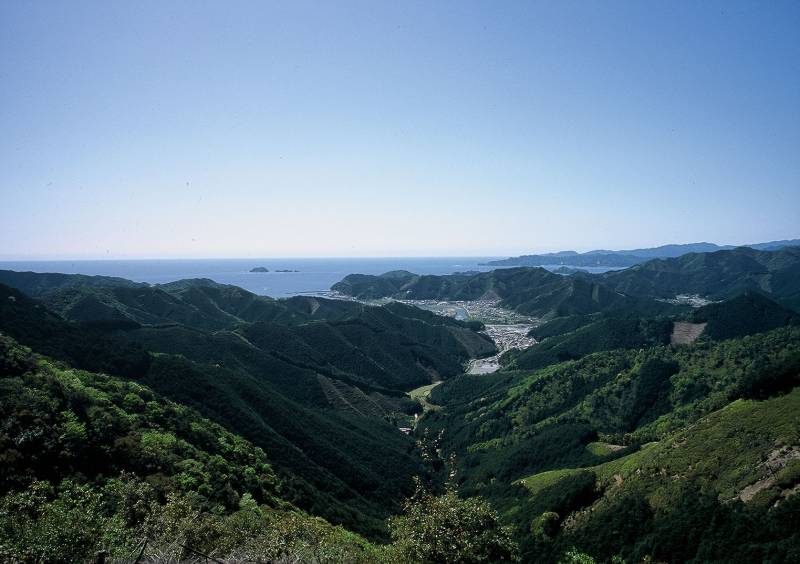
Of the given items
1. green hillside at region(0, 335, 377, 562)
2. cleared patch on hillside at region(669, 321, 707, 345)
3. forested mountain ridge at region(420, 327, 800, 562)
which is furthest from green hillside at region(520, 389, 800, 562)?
cleared patch on hillside at region(669, 321, 707, 345)

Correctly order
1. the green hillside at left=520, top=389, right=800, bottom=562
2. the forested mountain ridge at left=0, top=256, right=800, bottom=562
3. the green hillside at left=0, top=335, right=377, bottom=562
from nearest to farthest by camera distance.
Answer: the green hillside at left=0, top=335, right=377, bottom=562
the forested mountain ridge at left=0, top=256, right=800, bottom=562
the green hillside at left=520, top=389, right=800, bottom=562

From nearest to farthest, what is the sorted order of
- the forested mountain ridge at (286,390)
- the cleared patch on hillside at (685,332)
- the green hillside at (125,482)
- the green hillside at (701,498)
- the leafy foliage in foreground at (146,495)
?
1. the green hillside at (125,482)
2. the leafy foliage in foreground at (146,495)
3. the green hillside at (701,498)
4. the forested mountain ridge at (286,390)
5. the cleared patch on hillside at (685,332)

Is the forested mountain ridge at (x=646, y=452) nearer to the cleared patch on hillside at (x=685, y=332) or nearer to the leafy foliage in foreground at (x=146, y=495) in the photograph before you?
the leafy foliage in foreground at (x=146, y=495)

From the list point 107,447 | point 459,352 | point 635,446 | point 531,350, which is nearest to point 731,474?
point 635,446

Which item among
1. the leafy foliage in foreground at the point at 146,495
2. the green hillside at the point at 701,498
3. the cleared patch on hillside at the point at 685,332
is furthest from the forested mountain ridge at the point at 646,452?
the cleared patch on hillside at the point at 685,332

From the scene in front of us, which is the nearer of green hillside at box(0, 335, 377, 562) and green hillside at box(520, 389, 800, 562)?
green hillside at box(0, 335, 377, 562)

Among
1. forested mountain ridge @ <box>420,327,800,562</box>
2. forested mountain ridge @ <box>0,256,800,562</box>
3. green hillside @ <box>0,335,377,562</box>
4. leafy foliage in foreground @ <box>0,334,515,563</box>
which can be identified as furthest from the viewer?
forested mountain ridge @ <box>420,327,800,562</box>

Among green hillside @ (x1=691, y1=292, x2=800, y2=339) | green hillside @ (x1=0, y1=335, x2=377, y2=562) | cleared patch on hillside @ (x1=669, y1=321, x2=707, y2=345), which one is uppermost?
green hillside @ (x1=0, y1=335, x2=377, y2=562)

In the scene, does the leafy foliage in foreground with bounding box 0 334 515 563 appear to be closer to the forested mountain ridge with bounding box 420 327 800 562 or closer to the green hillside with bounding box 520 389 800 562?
the green hillside with bounding box 520 389 800 562
